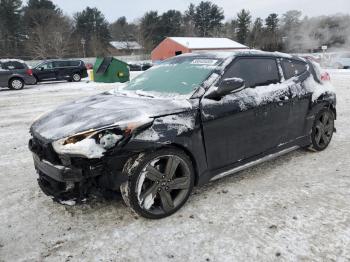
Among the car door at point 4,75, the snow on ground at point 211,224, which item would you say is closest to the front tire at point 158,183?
the snow on ground at point 211,224

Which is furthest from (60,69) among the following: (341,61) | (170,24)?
(170,24)

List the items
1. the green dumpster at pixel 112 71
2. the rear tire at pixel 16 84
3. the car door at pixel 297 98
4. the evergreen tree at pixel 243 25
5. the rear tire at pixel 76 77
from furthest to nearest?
the evergreen tree at pixel 243 25 → the rear tire at pixel 76 77 → the green dumpster at pixel 112 71 → the rear tire at pixel 16 84 → the car door at pixel 297 98

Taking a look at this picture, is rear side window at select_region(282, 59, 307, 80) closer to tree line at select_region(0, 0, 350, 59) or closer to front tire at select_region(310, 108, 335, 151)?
front tire at select_region(310, 108, 335, 151)

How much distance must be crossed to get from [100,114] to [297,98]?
8.67 ft

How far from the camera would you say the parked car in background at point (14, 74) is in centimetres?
1736

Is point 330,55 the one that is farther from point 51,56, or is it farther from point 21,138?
point 51,56

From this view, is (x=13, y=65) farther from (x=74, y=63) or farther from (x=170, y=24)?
(x=170, y=24)

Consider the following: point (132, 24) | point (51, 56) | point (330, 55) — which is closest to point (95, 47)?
point (51, 56)

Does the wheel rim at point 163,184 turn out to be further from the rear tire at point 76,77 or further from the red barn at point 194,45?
the red barn at point 194,45

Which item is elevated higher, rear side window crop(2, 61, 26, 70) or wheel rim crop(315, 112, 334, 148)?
rear side window crop(2, 61, 26, 70)

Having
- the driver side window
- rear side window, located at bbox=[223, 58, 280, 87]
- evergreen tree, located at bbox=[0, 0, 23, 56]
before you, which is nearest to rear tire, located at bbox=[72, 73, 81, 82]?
the driver side window

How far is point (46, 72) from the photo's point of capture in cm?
2022

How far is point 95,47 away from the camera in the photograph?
65.9 metres

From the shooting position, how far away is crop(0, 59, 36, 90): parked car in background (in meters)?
17.4
